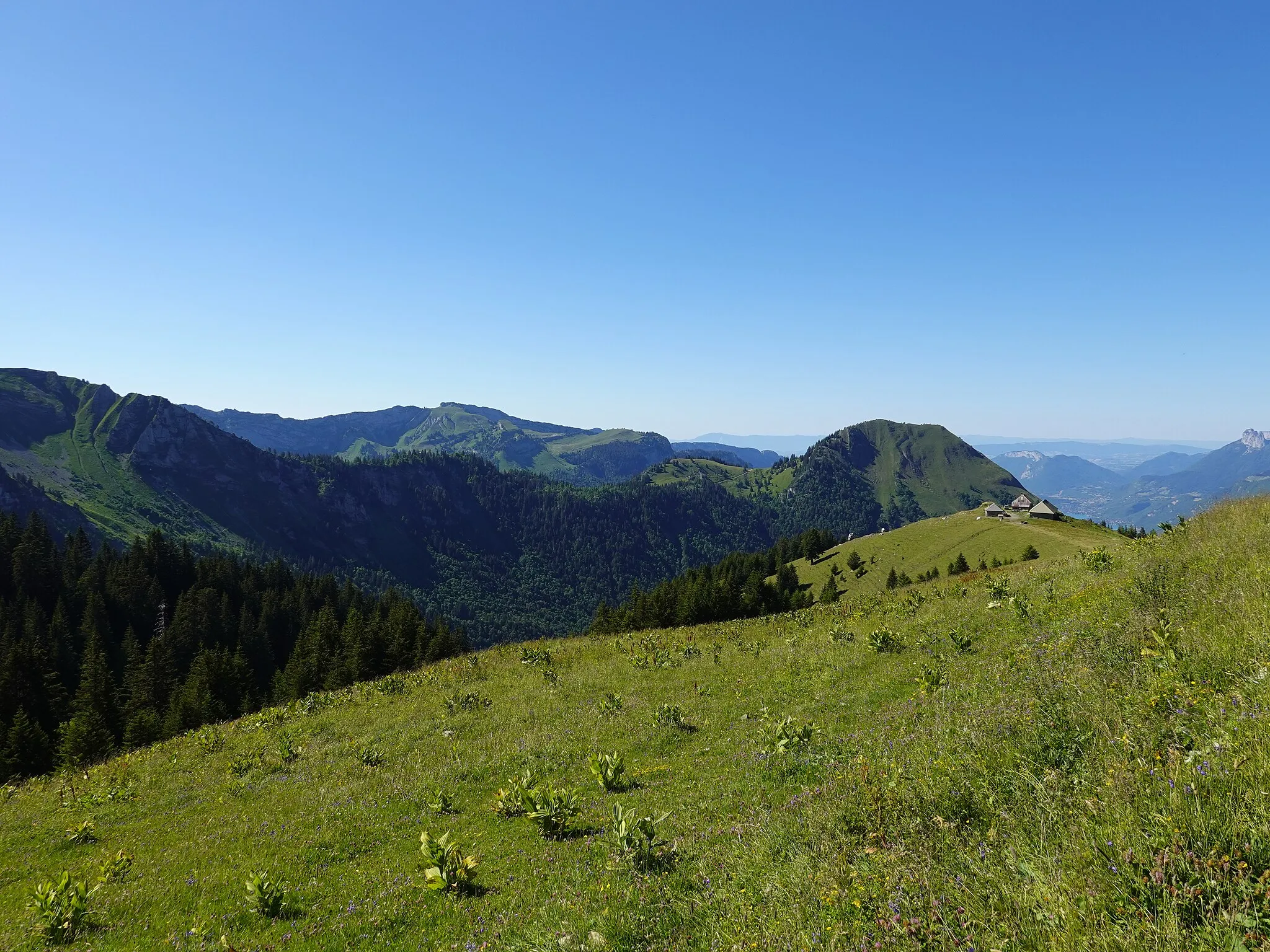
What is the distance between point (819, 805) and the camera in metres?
8.08

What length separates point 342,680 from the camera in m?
45.8

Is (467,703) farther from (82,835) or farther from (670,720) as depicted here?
(82,835)

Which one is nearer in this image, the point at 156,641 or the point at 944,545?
the point at 156,641

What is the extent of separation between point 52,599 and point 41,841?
13350cm

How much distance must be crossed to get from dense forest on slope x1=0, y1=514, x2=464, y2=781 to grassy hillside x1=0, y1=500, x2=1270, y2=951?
60.2 feet

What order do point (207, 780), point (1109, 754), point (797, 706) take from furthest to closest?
point (207, 780) → point (797, 706) → point (1109, 754)

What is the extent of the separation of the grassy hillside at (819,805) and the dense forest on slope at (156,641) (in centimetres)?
1836

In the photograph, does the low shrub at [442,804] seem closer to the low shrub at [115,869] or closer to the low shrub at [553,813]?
the low shrub at [553,813]

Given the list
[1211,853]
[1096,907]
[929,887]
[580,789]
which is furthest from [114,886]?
[1211,853]

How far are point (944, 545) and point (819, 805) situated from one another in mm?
111464

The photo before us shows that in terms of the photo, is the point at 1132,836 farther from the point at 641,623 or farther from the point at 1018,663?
the point at 641,623

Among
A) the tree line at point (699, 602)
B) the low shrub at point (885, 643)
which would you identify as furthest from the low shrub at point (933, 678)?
the tree line at point (699, 602)

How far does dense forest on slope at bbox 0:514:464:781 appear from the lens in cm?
4856

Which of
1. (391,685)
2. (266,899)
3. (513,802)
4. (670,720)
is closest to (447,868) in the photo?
(266,899)
